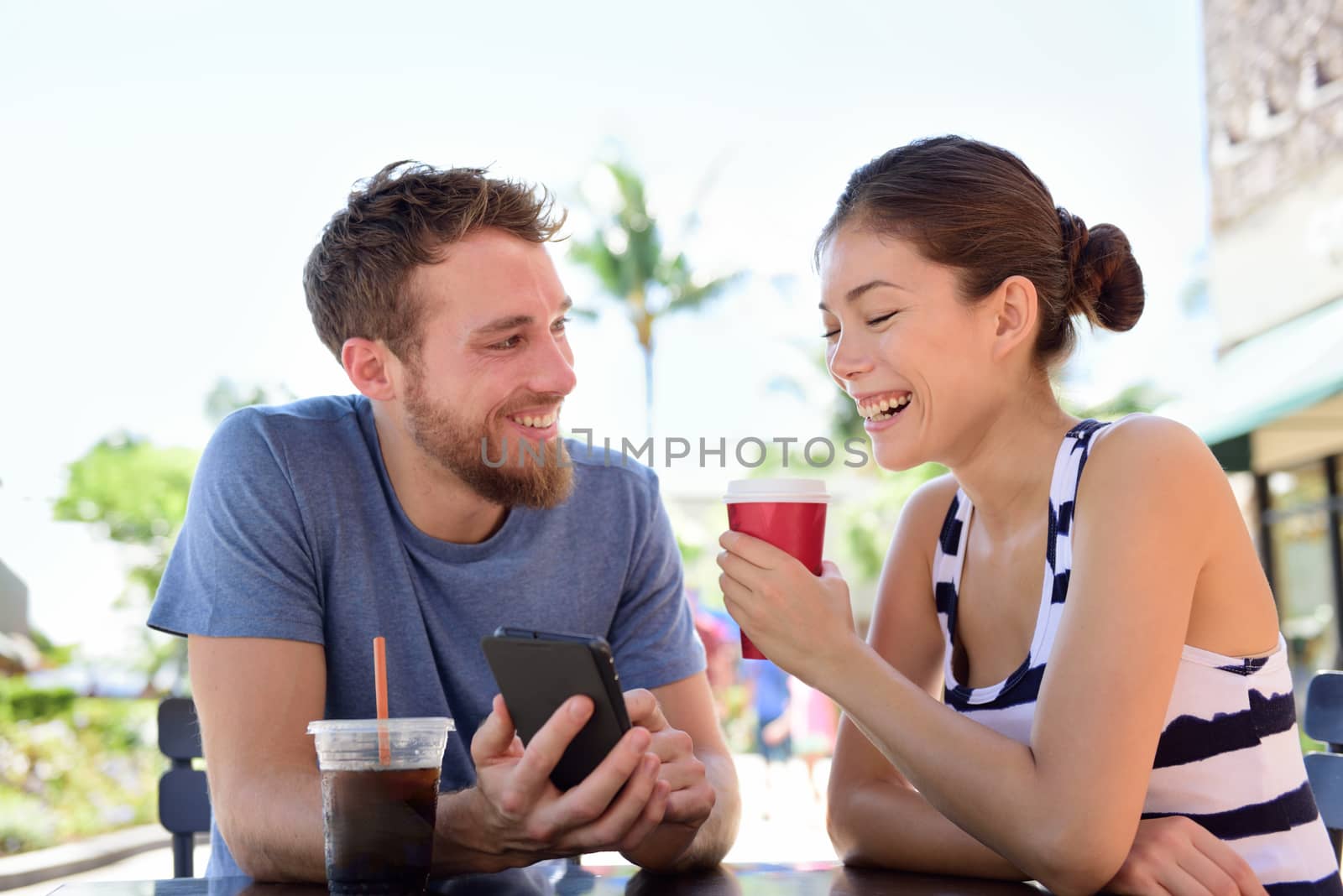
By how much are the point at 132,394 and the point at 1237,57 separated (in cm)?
1820

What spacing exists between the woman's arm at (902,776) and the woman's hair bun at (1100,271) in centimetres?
48

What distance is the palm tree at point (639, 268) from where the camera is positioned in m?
28.7

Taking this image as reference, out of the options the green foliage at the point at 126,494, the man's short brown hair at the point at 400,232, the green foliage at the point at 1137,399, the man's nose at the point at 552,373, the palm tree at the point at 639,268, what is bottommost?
the green foliage at the point at 1137,399

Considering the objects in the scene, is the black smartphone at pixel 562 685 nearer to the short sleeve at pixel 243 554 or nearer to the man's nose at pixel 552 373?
the short sleeve at pixel 243 554

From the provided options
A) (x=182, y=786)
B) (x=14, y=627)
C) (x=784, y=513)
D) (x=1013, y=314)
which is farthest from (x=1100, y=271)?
(x=14, y=627)

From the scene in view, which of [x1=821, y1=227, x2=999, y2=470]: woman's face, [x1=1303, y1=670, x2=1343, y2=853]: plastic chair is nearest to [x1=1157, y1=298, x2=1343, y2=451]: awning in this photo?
[x1=1303, y1=670, x2=1343, y2=853]: plastic chair

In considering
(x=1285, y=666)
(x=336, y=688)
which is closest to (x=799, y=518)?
(x=1285, y=666)

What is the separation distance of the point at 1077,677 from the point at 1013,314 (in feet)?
2.52

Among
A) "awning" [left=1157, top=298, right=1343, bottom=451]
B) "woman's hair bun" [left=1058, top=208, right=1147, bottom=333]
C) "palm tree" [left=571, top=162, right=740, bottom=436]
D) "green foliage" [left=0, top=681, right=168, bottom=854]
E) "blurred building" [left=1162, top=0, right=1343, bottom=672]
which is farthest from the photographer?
"palm tree" [left=571, top=162, right=740, bottom=436]

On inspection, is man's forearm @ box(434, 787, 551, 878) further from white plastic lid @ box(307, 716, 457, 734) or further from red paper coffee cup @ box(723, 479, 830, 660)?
red paper coffee cup @ box(723, 479, 830, 660)

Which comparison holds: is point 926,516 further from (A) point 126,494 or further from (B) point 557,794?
(A) point 126,494

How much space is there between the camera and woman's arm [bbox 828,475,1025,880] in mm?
1891

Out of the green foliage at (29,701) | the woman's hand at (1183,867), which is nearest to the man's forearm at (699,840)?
the woman's hand at (1183,867)

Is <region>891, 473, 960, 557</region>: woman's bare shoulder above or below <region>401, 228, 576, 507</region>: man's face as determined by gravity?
below
